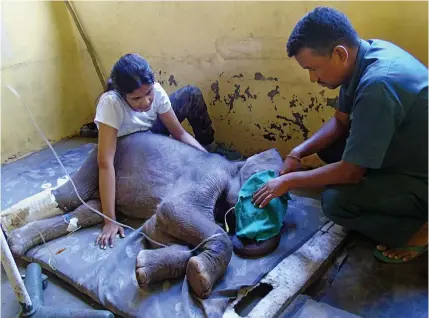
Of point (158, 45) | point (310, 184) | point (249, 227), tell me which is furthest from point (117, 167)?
point (158, 45)

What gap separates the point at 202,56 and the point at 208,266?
1657 millimetres

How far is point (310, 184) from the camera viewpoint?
1.83m

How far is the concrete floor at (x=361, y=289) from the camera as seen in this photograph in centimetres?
166

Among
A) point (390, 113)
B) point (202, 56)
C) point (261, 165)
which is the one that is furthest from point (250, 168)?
point (202, 56)

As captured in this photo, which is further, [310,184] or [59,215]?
[59,215]

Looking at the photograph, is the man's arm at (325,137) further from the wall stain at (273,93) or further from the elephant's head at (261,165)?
the wall stain at (273,93)

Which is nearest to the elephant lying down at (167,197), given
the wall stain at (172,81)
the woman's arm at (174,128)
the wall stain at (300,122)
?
the woman's arm at (174,128)

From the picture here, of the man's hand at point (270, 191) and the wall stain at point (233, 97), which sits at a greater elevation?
the wall stain at point (233, 97)

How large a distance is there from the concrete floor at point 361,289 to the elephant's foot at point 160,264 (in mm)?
282

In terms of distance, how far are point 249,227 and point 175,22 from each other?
Answer: 1666 millimetres

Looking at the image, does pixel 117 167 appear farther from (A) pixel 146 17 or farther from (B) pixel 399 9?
(B) pixel 399 9

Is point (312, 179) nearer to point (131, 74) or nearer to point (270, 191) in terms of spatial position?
point (270, 191)

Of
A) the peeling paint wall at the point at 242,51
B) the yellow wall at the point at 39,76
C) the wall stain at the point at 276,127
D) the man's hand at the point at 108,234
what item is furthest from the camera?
the yellow wall at the point at 39,76

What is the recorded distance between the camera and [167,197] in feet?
6.75
